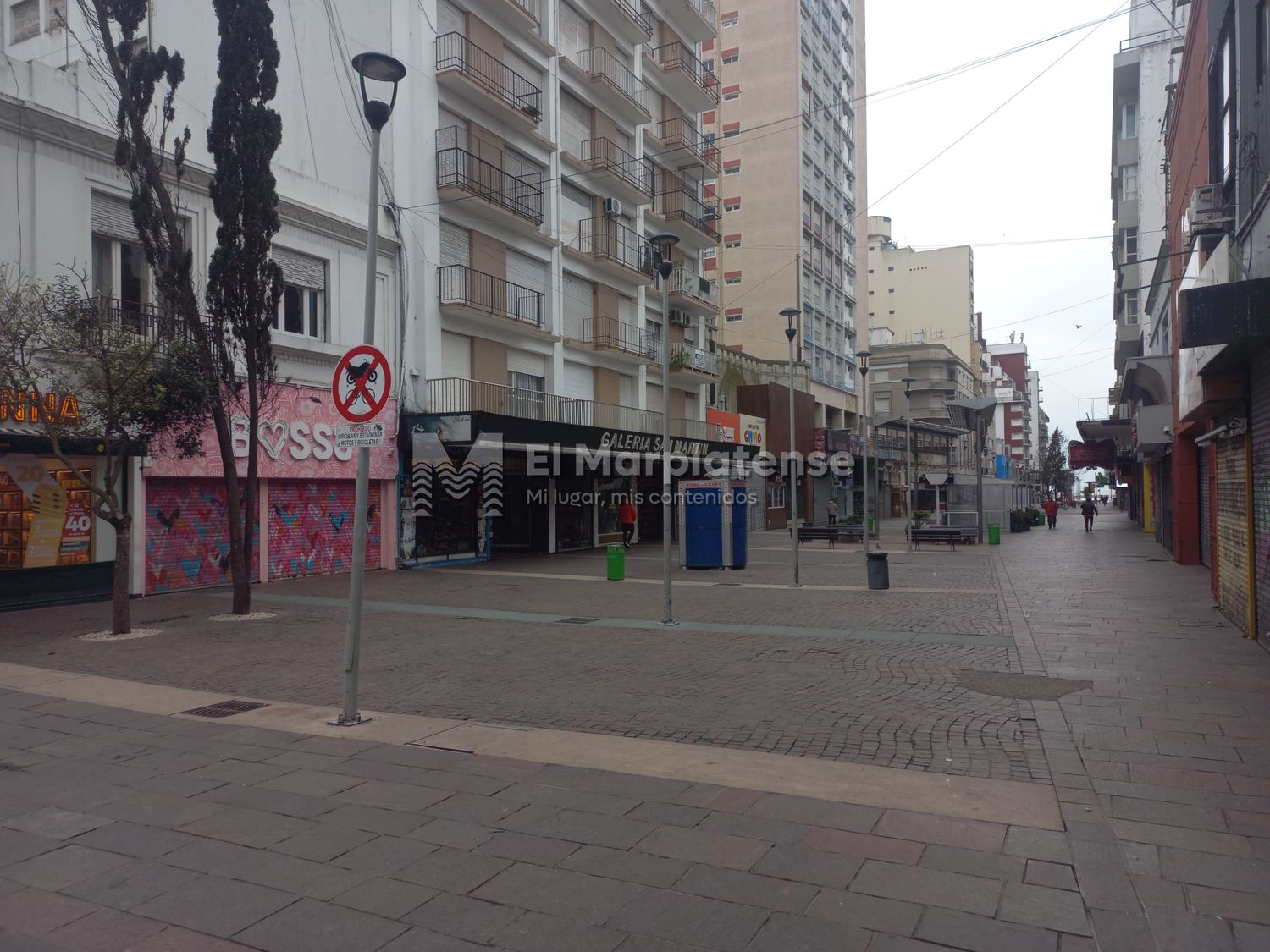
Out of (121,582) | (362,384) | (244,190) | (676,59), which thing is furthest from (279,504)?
(676,59)

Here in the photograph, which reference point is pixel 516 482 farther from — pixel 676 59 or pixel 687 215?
pixel 676 59

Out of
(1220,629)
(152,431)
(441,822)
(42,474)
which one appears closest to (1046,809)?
(441,822)

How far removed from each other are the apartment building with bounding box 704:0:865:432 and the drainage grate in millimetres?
39104

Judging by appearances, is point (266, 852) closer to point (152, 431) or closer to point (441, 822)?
point (441, 822)

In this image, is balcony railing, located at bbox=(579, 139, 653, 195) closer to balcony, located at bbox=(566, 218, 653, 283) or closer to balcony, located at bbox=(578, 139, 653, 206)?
balcony, located at bbox=(578, 139, 653, 206)

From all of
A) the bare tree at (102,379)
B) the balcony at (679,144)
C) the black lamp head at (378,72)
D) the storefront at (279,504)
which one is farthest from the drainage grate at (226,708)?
the balcony at (679,144)

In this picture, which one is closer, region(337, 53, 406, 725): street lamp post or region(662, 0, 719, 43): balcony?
region(337, 53, 406, 725): street lamp post

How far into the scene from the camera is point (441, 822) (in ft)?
15.9

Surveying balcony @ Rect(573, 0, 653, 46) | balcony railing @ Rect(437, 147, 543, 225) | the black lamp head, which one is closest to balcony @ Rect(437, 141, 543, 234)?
balcony railing @ Rect(437, 147, 543, 225)

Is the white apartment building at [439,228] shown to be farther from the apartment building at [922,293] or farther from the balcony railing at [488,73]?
the apartment building at [922,293]

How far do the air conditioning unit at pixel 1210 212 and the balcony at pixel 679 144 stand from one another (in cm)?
2338

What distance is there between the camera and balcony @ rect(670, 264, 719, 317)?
3356 centimetres

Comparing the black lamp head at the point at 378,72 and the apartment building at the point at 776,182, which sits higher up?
the apartment building at the point at 776,182

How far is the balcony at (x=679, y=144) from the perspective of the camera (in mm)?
33188
